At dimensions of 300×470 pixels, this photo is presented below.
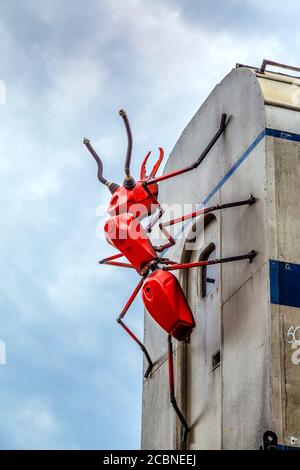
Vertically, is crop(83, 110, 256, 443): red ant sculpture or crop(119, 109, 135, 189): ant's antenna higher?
crop(119, 109, 135, 189): ant's antenna

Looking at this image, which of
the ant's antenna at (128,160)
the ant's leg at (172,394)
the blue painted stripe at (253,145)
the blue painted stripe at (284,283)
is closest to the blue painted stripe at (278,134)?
the blue painted stripe at (253,145)

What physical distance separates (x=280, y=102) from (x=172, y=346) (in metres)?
5.97

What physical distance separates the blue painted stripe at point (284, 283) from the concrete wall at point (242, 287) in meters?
0.02

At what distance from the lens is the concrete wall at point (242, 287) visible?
17.8m

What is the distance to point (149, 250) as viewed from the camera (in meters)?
20.6

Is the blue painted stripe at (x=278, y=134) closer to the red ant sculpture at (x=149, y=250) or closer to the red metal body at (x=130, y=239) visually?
the red ant sculpture at (x=149, y=250)

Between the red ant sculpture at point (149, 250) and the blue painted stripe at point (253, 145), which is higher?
the blue painted stripe at point (253, 145)

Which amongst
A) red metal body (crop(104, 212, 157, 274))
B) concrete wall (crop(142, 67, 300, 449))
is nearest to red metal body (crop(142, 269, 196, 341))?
red metal body (crop(104, 212, 157, 274))

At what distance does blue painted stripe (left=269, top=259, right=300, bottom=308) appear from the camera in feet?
59.5

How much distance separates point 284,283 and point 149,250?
134 inches

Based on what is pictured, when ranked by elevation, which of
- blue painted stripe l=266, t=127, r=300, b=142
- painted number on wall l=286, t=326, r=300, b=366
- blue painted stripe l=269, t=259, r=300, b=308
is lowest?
painted number on wall l=286, t=326, r=300, b=366

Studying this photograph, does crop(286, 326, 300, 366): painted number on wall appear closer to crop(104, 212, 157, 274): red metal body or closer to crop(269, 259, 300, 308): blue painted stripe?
Result: crop(269, 259, 300, 308): blue painted stripe

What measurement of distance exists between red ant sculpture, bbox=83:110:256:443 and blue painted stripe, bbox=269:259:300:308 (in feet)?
2.57
